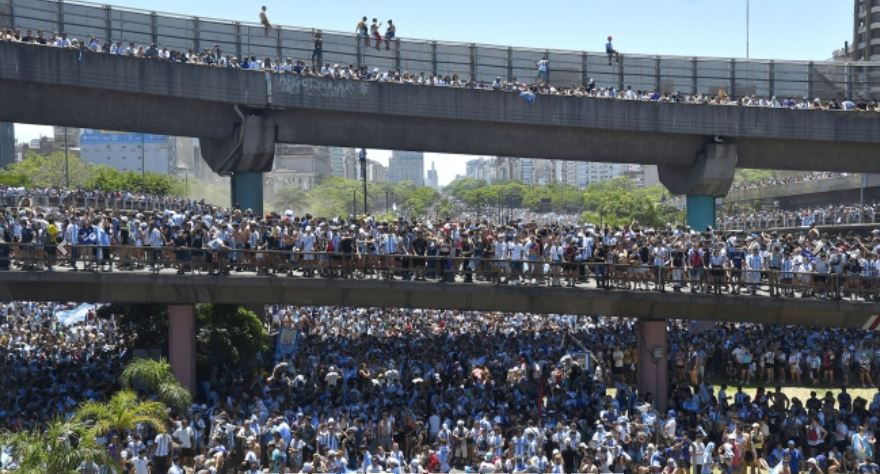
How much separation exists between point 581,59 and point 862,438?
71.3 ft

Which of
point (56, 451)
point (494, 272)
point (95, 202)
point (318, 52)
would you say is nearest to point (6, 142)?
point (95, 202)

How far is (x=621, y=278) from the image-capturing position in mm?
27891

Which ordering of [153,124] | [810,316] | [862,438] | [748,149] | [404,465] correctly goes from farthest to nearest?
[748,149], [153,124], [810,316], [862,438], [404,465]

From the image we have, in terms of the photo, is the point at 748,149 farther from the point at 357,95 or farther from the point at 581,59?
the point at 357,95

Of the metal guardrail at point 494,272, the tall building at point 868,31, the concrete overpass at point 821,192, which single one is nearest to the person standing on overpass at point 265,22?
the metal guardrail at point 494,272

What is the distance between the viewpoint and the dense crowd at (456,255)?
26.9 meters

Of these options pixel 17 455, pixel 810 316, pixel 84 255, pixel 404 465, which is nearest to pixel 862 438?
pixel 810 316

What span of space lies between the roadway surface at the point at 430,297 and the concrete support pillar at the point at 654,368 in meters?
0.67

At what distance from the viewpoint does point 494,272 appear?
27.9 m

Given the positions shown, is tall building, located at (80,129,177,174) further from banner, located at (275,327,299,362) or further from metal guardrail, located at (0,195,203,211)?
banner, located at (275,327,299,362)

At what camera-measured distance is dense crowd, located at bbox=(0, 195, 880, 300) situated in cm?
2692

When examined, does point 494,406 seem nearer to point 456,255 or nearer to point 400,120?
point 456,255

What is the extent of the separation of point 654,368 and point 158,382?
12717 millimetres

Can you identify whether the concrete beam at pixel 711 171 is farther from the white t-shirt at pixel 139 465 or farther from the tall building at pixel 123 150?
the tall building at pixel 123 150
